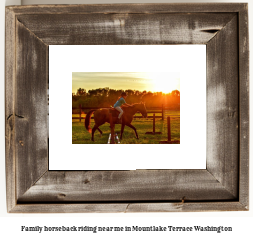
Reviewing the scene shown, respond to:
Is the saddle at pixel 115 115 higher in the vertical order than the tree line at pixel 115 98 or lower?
lower

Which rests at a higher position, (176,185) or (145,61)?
(145,61)

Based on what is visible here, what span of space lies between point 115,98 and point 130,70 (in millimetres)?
95

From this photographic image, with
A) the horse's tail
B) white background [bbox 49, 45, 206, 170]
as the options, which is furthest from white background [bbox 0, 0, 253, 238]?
the horse's tail

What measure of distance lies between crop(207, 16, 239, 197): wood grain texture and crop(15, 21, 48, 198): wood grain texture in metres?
0.49

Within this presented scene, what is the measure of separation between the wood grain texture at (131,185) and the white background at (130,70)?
2 cm

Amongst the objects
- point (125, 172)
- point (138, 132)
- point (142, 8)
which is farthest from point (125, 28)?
point (125, 172)

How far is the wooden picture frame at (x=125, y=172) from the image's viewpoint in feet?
1.97

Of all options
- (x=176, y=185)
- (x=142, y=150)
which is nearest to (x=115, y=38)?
(x=142, y=150)

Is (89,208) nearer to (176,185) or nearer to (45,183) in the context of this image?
(45,183)

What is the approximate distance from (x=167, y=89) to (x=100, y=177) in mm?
331

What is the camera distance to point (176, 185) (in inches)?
24.2

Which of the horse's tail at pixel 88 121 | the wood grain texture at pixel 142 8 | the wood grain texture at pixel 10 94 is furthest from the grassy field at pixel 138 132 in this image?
the wood grain texture at pixel 142 8
